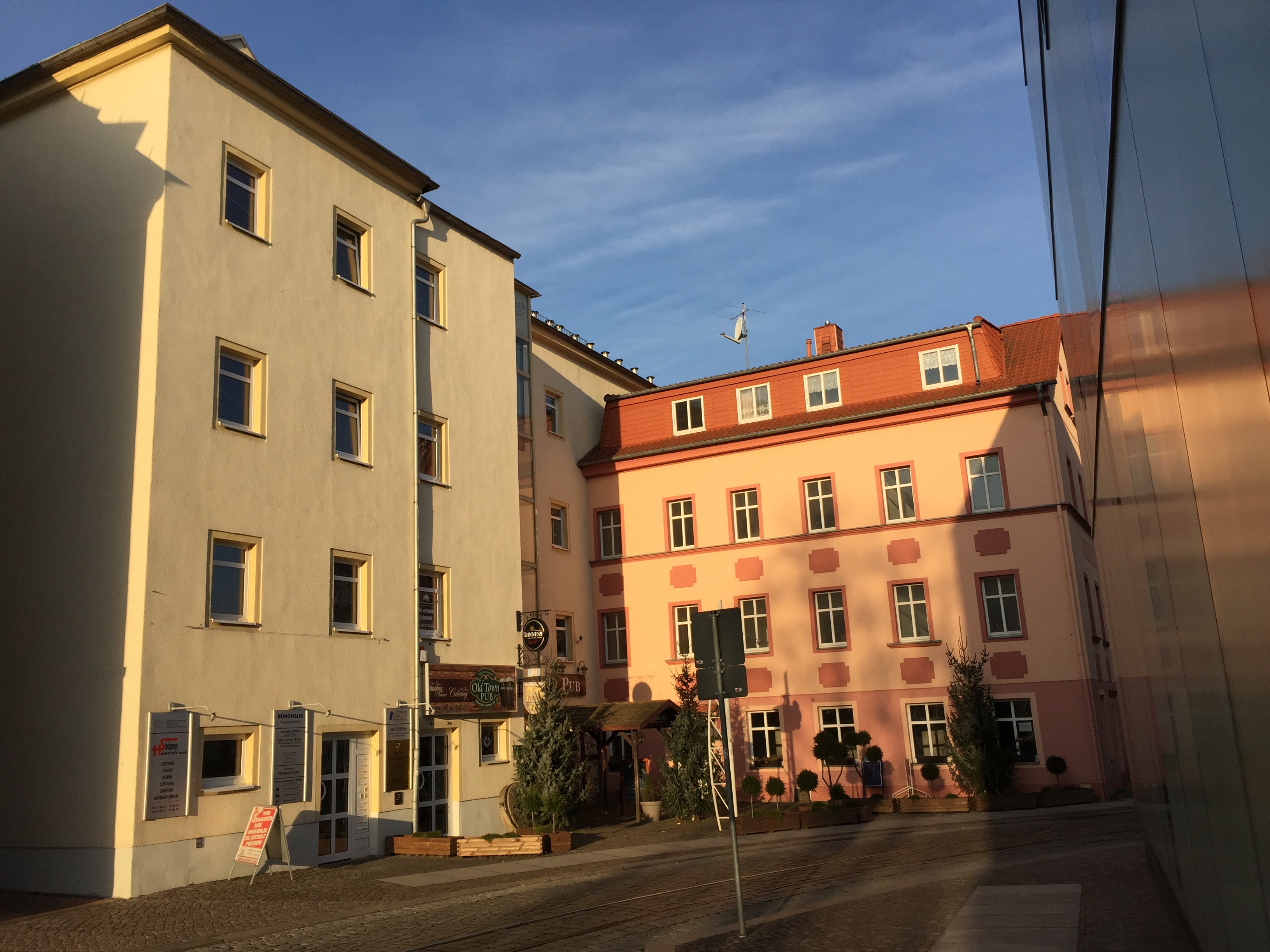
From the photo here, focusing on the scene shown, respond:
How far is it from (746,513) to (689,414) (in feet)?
14.5

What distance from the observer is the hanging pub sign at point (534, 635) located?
26.2 m

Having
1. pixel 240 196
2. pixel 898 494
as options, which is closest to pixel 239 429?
pixel 240 196

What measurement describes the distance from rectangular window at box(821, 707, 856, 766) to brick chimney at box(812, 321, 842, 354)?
46.8 feet

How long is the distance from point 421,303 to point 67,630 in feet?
36.7

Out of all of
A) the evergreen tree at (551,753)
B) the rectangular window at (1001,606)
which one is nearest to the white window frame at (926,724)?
the rectangular window at (1001,606)

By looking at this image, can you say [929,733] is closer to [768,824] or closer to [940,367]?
[768,824]

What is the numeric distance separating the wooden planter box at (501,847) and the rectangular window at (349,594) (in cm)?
469

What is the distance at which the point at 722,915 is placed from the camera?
486 inches

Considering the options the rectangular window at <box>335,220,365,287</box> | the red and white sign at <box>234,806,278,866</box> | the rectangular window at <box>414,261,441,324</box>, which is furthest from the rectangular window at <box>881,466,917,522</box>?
the red and white sign at <box>234,806,278,866</box>

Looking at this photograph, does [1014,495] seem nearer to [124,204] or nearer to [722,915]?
[722,915]

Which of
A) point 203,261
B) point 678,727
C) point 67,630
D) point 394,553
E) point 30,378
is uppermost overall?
point 203,261

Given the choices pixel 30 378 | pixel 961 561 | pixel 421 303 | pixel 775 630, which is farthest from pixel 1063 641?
pixel 30 378

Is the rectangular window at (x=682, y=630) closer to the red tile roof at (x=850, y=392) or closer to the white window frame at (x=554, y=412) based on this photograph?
the red tile roof at (x=850, y=392)

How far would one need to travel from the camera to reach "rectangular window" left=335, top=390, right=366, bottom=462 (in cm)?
2247
